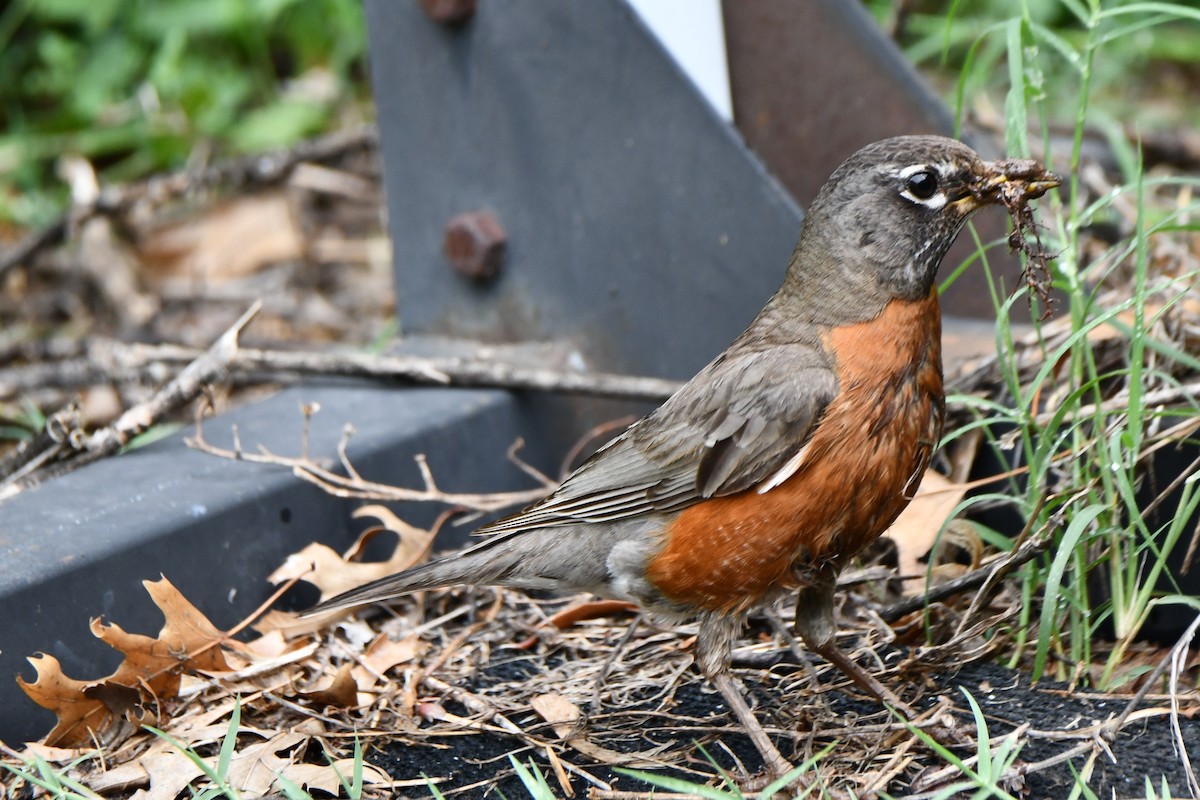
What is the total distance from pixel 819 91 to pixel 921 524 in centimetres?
182

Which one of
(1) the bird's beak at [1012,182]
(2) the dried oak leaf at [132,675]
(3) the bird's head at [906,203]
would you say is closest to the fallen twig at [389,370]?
(2) the dried oak leaf at [132,675]

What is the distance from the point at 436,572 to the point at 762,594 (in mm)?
748

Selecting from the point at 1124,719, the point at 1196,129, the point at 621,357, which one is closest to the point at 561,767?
the point at 1124,719

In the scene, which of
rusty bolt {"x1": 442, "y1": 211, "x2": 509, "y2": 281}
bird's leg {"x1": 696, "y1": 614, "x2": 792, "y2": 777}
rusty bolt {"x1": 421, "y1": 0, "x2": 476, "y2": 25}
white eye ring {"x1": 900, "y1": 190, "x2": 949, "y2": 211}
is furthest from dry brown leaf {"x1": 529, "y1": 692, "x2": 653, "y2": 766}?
rusty bolt {"x1": 421, "y1": 0, "x2": 476, "y2": 25}

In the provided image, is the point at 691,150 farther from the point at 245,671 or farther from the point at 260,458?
the point at 245,671

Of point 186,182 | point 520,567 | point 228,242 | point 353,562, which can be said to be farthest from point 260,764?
point 228,242

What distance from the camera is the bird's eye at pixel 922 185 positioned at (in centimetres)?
282

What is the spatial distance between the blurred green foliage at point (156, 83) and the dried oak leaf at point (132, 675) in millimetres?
3680

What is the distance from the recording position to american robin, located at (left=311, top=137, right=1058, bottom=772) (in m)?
2.73

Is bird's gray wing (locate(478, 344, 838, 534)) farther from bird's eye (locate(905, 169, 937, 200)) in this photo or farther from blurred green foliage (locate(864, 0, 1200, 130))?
blurred green foliage (locate(864, 0, 1200, 130))

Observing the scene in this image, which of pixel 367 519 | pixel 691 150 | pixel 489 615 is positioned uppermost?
pixel 691 150

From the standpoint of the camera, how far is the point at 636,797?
2.49m

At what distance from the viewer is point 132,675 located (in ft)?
9.59

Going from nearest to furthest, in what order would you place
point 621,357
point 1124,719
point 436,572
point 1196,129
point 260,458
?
point 1124,719 → point 436,572 → point 260,458 → point 621,357 → point 1196,129
